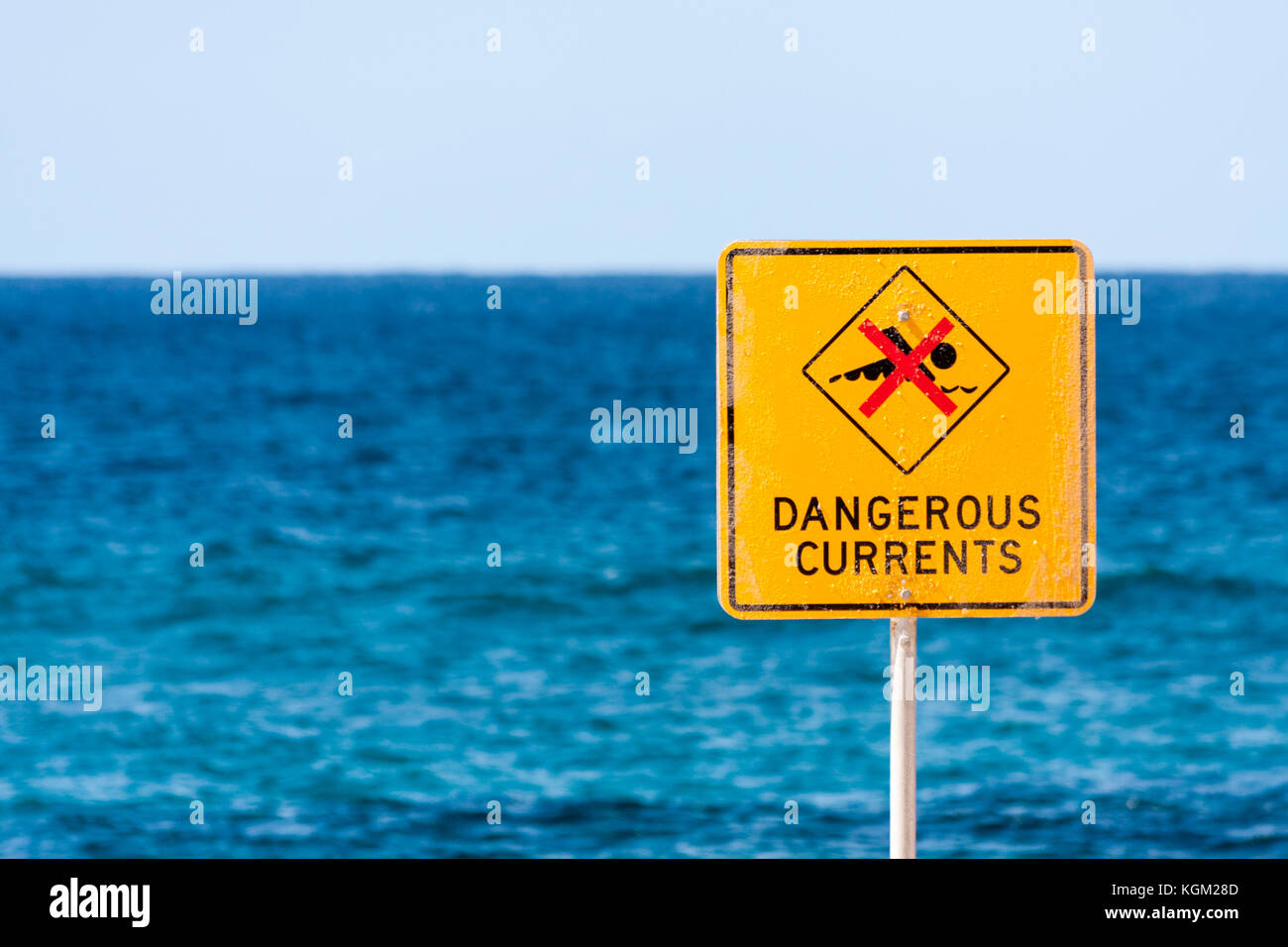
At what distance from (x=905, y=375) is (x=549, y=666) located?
1429 cm

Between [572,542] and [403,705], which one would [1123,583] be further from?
[403,705]

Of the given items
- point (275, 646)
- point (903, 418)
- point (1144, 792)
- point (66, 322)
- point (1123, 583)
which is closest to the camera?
point (903, 418)

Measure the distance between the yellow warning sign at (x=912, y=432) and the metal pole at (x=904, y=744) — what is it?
3.6 inches

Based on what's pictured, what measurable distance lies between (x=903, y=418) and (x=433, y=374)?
161ft

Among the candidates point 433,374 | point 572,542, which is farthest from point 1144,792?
point 433,374

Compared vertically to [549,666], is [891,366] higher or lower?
higher

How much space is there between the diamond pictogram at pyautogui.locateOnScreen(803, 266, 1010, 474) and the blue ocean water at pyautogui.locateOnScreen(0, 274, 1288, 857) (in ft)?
24.8

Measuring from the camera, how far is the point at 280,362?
178ft

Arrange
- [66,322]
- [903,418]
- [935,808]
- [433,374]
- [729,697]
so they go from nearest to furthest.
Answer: [903,418]
[935,808]
[729,697]
[433,374]
[66,322]

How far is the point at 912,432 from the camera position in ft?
9.75

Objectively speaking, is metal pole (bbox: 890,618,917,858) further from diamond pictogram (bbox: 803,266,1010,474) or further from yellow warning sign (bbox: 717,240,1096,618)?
diamond pictogram (bbox: 803,266,1010,474)
